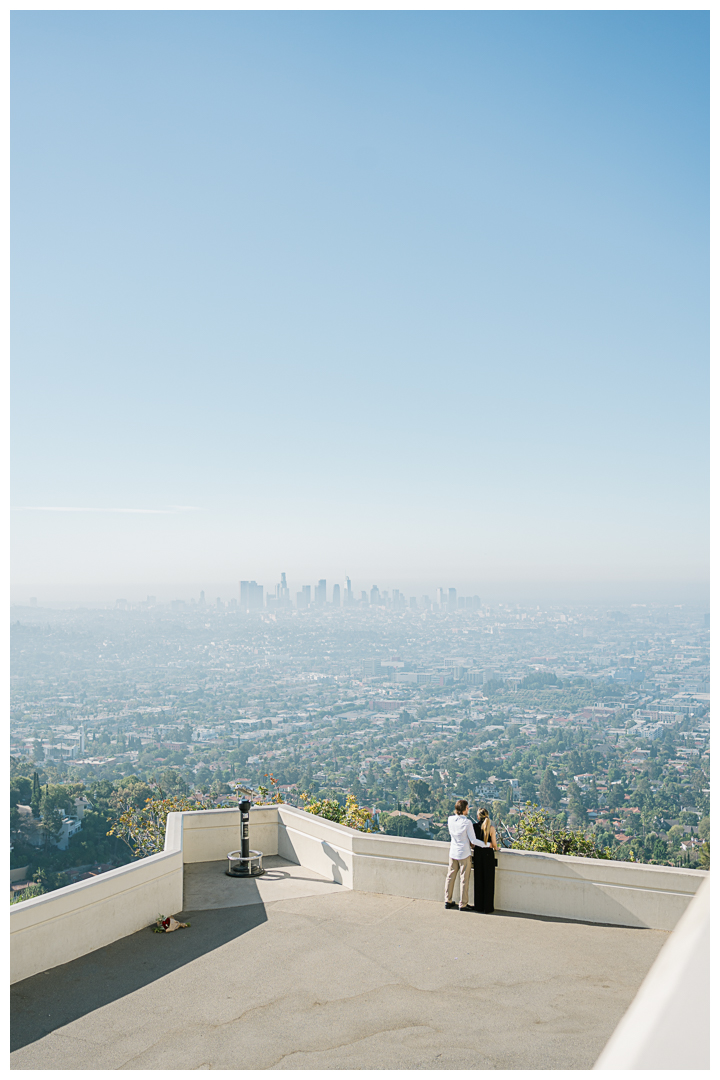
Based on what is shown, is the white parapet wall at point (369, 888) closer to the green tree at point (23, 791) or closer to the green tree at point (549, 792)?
the green tree at point (23, 791)

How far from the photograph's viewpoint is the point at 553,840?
29.5 ft

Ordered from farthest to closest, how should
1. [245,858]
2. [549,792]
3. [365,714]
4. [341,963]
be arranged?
[365,714] → [549,792] → [245,858] → [341,963]

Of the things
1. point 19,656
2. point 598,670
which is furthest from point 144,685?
point 598,670

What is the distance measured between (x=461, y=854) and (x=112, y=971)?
3591mm

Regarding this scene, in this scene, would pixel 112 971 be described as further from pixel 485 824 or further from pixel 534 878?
pixel 534 878

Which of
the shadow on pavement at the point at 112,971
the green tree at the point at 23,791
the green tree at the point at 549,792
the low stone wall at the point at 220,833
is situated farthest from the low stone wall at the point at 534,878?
the green tree at the point at 23,791

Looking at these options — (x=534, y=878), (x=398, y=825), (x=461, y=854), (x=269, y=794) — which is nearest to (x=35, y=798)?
(x=269, y=794)

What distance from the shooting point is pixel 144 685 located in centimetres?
5222

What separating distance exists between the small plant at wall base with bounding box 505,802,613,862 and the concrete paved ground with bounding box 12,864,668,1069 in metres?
1.42

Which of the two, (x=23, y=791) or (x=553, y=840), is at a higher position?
(x=553, y=840)

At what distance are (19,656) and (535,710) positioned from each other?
104ft

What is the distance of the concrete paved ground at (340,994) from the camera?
16.3ft

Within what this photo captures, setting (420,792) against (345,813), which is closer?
(345,813)

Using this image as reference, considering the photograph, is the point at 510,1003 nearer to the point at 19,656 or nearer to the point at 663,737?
the point at 663,737
